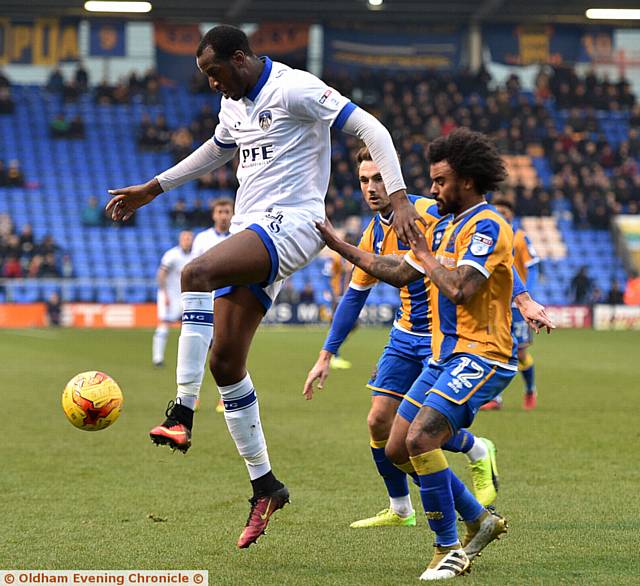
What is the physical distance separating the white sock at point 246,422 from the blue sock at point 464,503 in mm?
974

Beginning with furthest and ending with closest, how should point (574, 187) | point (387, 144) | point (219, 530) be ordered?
point (574, 187), point (219, 530), point (387, 144)

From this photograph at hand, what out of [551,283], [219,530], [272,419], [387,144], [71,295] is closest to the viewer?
[387,144]

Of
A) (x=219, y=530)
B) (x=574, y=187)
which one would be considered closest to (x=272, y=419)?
(x=219, y=530)

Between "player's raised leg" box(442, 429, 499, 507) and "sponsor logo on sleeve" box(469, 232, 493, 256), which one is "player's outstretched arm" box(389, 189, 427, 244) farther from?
"player's raised leg" box(442, 429, 499, 507)

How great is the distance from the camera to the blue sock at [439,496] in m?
5.12

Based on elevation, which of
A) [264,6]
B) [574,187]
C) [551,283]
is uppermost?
[264,6]

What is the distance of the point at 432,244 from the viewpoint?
558cm

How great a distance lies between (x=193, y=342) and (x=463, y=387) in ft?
4.63

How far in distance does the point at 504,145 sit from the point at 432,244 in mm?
34595

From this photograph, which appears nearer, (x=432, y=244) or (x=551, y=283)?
(x=432, y=244)

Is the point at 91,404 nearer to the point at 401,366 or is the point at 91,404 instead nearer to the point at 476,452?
the point at 401,366

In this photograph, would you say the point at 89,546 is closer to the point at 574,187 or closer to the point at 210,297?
the point at 210,297

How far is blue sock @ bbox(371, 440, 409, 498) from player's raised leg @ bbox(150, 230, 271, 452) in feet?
4.49

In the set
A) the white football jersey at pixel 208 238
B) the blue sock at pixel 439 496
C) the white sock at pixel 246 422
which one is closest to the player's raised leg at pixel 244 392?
the white sock at pixel 246 422
